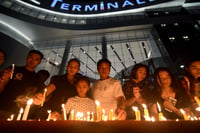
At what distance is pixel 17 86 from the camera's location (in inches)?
124

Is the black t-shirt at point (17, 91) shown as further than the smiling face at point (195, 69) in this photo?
No

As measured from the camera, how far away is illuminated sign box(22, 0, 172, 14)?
20.2 meters

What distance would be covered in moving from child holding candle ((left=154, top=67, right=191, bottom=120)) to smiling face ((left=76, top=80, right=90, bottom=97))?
79.9 inches

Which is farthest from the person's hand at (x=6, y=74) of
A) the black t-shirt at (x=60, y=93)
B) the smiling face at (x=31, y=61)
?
the black t-shirt at (x=60, y=93)

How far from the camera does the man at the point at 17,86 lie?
2.87m

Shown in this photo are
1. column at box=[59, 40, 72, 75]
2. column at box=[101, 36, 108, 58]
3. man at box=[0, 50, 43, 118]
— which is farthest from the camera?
column at box=[101, 36, 108, 58]

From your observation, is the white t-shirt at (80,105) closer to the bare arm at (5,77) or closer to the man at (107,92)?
the man at (107,92)

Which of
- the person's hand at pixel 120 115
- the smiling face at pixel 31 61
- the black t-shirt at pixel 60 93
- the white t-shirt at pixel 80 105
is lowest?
the person's hand at pixel 120 115

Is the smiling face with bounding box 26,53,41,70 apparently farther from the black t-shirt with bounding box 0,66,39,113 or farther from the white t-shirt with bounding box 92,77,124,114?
the white t-shirt with bounding box 92,77,124,114

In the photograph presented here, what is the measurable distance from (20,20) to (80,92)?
16951 millimetres

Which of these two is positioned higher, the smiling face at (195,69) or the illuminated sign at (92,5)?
the illuminated sign at (92,5)

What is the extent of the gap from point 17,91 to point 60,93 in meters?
1.03

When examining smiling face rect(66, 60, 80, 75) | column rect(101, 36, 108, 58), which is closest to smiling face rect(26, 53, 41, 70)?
smiling face rect(66, 60, 80, 75)

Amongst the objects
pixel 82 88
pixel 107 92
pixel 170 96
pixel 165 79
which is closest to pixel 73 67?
pixel 82 88
